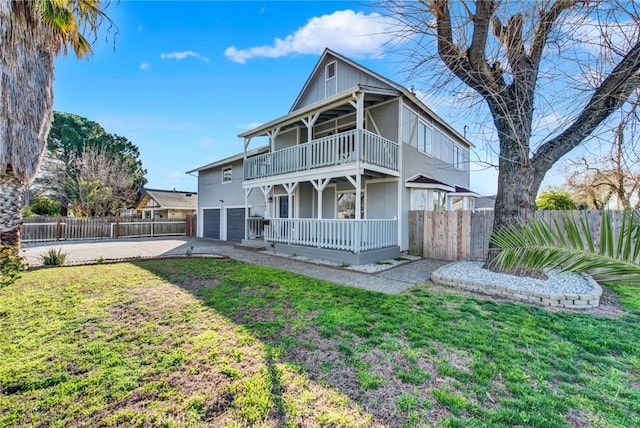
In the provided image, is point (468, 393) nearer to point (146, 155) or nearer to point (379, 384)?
point (379, 384)

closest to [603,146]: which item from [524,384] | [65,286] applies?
[524,384]

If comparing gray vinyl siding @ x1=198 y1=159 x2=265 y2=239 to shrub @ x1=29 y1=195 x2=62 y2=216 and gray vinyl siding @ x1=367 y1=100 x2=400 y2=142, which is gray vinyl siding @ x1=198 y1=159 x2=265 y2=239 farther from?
shrub @ x1=29 y1=195 x2=62 y2=216

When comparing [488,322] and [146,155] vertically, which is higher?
[146,155]

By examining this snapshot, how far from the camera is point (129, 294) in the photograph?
581 cm

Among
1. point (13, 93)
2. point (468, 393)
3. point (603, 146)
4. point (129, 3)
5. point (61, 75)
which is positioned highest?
point (129, 3)

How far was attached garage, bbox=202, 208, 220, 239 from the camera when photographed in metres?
18.9

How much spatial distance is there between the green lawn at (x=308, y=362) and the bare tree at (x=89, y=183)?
1975 cm

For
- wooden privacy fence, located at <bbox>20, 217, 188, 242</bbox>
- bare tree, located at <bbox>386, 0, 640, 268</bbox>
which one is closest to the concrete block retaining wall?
bare tree, located at <bbox>386, 0, 640, 268</bbox>

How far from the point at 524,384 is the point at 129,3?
11791mm

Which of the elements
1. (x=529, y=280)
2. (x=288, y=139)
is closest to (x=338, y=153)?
(x=288, y=139)

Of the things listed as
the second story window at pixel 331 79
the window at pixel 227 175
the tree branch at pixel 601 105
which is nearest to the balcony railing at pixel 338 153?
the second story window at pixel 331 79

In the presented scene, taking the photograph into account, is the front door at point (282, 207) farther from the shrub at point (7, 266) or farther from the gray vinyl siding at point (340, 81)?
the shrub at point (7, 266)

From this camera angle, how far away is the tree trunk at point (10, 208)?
7.64m

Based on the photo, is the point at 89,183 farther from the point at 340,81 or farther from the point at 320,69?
the point at 340,81
